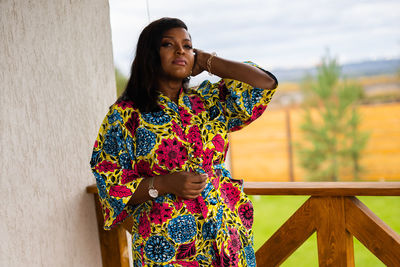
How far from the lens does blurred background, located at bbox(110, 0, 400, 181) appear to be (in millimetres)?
12234

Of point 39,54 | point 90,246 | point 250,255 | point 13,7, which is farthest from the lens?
point 90,246

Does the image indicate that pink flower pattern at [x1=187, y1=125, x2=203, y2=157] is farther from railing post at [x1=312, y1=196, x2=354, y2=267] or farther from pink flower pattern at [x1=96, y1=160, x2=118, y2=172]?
railing post at [x1=312, y1=196, x2=354, y2=267]

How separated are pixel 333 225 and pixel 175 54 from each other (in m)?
0.92

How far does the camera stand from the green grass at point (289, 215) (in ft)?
37.7

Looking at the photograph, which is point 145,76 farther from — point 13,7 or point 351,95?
point 351,95

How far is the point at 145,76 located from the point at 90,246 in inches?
40.3

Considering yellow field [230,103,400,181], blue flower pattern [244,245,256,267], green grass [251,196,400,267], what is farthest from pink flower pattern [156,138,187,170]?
yellow field [230,103,400,181]

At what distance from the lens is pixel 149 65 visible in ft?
4.83

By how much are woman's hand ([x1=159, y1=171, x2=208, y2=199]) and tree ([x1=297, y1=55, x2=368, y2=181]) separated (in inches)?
466

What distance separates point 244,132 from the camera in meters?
12.9

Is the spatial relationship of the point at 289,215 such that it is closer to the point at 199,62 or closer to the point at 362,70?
the point at 362,70

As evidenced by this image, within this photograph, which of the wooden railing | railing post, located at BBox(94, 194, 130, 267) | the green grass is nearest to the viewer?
the wooden railing

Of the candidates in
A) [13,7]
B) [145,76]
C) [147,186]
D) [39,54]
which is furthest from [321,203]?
[13,7]

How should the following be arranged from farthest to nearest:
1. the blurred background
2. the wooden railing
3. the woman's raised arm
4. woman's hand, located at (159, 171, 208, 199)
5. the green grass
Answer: the blurred background < the green grass < the wooden railing < the woman's raised arm < woman's hand, located at (159, 171, 208, 199)
